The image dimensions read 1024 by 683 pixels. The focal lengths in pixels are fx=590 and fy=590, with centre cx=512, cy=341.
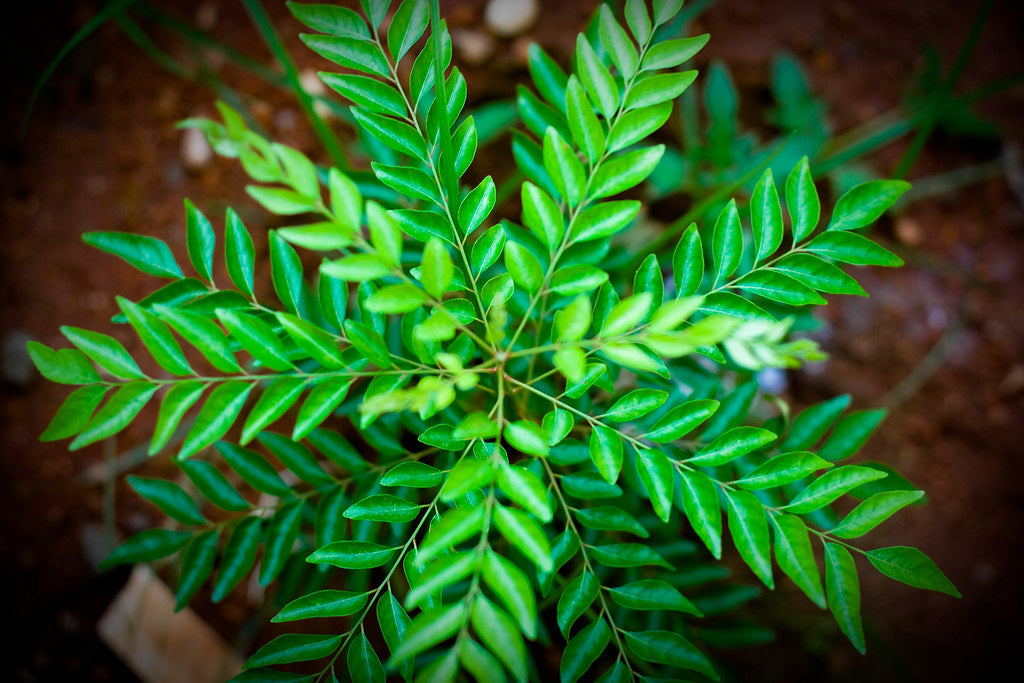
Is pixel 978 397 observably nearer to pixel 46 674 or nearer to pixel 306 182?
pixel 306 182

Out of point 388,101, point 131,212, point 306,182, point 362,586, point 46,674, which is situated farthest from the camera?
point 131,212

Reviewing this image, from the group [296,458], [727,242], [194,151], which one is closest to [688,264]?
[727,242]

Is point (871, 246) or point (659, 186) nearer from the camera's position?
point (871, 246)

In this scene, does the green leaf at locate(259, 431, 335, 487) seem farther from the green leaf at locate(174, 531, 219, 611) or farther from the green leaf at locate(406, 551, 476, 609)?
the green leaf at locate(406, 551, 476, 609)

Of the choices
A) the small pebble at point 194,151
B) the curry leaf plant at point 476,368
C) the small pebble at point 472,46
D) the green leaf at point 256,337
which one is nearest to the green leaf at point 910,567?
the curry leaf plant at point 476,368

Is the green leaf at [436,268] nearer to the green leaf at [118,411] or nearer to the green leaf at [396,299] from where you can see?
the green leaf at [396,299]

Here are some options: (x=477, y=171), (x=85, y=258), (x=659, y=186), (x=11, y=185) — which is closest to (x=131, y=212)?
(x=85, y=258)

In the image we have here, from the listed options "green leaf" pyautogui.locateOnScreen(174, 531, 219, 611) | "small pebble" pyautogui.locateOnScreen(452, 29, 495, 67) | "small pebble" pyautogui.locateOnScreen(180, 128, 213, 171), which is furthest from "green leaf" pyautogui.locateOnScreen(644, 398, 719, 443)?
"small pebble" pyautogui.locateOnScreen(180, 128, 213, 171)
